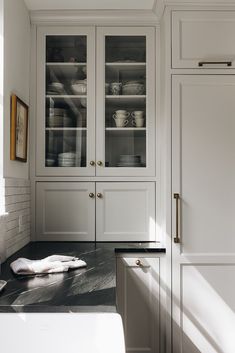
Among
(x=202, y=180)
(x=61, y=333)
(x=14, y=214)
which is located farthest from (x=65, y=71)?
(x=61, y=333)

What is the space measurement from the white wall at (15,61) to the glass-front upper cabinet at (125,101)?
1.66 feet

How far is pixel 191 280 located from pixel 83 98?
1448 mm

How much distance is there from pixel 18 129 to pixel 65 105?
49cm

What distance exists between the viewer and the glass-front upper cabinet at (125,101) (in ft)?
7.74

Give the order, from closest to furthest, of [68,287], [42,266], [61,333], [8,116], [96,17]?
[61,333] → [68,287] → [42,266] → [8,116] → [96,17]

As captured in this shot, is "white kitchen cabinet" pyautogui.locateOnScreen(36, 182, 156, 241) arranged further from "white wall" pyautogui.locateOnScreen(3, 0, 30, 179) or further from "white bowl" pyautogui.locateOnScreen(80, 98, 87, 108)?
"white bowl" pyautogui.locateOnScreen(80, 98, 87, 108)

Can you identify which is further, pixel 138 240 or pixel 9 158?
pixel 138 240

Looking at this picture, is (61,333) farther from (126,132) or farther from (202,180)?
(126,132)

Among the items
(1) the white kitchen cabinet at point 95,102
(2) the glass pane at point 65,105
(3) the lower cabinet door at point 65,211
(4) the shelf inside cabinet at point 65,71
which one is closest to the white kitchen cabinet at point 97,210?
(3) the lower cabinet door at point 65,211

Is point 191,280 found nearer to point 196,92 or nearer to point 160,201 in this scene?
point 160,201

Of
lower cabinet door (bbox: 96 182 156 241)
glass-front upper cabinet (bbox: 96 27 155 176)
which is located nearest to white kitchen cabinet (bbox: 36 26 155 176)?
glass-front upper cabinet (bbox: 96 27 155 176)

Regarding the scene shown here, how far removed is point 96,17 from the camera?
2344mm

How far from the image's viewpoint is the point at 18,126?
2.05m

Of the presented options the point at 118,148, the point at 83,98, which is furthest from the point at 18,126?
the point at 118,148
